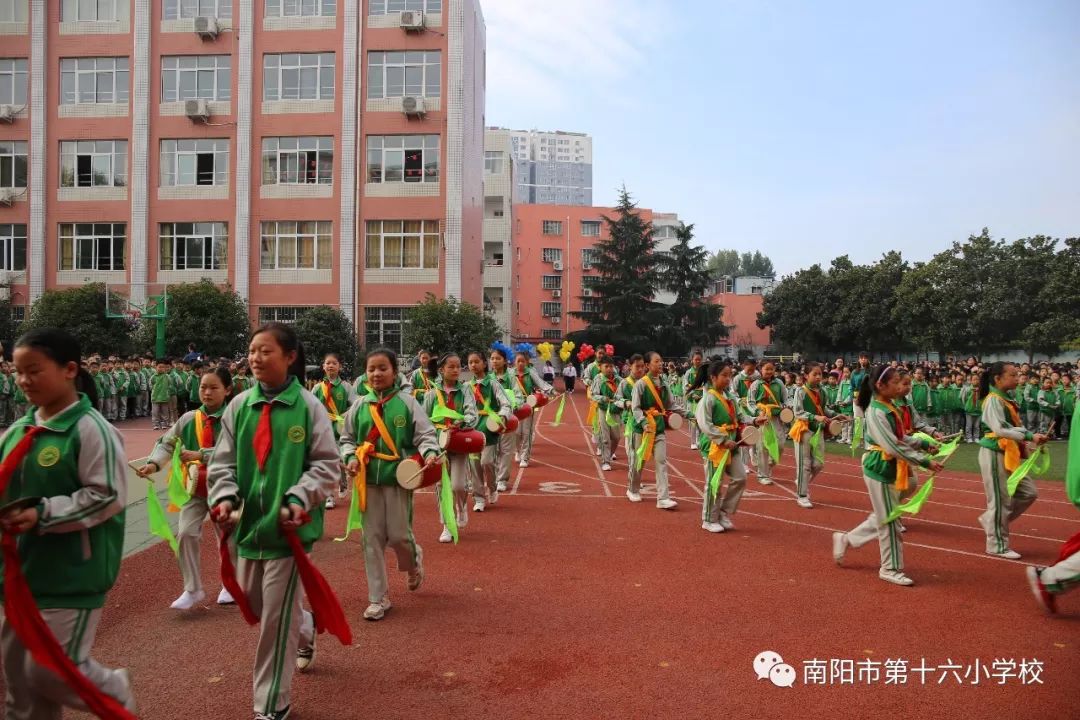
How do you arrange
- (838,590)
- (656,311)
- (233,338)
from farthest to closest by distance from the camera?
(656,311) → (233,338) → (838,590)

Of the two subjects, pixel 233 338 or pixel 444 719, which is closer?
pixel 444 719

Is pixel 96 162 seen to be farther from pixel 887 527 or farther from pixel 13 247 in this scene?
pixel 887 527

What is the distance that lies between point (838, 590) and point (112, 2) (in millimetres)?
34255

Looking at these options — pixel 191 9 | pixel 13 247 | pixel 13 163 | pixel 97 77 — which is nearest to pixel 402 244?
pixel 191 9

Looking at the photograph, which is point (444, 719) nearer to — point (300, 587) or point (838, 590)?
point (300, 587)

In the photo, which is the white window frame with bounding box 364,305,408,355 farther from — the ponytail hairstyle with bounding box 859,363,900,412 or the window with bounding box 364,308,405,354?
the ponytail hairstyle with bounding box 859,363,900,412

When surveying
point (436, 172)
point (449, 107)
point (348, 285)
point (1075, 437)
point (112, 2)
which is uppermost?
point (112, 2)

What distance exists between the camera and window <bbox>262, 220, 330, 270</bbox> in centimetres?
3016

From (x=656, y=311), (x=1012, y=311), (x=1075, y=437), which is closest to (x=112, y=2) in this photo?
(x=656, y=311)

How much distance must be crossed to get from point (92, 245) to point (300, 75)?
34.6 feet

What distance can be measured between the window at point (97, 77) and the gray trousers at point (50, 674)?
106 feet

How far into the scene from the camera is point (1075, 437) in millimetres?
4391

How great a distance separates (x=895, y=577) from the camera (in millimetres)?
6422

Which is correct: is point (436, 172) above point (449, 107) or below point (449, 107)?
below
